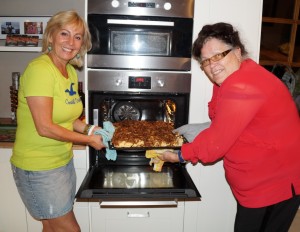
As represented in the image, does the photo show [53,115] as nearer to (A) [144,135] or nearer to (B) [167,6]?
(A) [144,135]

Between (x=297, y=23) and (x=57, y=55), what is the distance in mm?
3051

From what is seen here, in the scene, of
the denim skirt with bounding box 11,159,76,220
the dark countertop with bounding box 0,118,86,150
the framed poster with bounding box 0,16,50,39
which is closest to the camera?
the denim skirt with bounding box 11,159,76,220

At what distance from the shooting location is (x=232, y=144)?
138 centimetres

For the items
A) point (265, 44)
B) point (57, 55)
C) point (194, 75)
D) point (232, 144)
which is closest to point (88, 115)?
point (57, 55)

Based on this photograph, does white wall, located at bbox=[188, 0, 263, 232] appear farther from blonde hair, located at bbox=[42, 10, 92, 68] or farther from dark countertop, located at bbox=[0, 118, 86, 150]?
dark countertop, located at bbox=[0, 118, 86, 150]

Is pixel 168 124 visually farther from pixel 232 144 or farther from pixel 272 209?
pixel 272 209

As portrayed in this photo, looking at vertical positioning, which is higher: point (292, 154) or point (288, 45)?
point (288, 45)

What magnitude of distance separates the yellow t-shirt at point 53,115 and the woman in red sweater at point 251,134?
64 centimetres

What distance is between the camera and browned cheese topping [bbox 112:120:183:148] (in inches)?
67.2

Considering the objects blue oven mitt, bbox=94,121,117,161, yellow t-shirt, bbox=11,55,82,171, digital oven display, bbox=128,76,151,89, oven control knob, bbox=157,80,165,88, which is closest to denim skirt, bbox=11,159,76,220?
yellow t-shirt, bbox=11,55,82,171

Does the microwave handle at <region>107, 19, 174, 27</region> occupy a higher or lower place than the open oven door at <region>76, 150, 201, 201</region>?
higher

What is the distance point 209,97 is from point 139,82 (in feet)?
1.51

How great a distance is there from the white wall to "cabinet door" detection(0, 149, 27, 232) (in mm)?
1177

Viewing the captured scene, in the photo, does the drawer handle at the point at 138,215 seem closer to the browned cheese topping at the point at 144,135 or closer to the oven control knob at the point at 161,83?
the browned cheese topping at the point at 144,135
